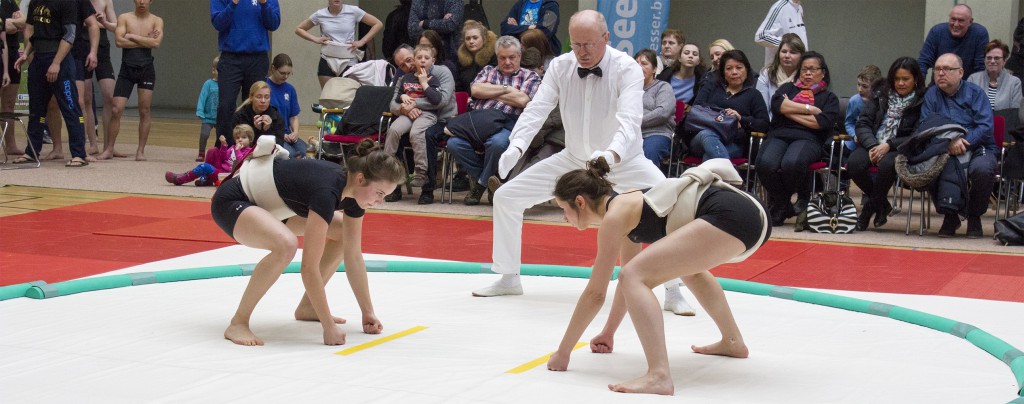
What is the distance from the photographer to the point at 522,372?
12.1ft

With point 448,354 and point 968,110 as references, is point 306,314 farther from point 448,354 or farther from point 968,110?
point 968,110

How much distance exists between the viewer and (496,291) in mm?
5172

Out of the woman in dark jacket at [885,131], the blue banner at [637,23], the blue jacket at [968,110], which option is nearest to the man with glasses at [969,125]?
the blue jacket at [968,110]

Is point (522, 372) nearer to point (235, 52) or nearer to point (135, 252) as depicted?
point (135, 252)

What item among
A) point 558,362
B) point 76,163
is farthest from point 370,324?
point 76,163

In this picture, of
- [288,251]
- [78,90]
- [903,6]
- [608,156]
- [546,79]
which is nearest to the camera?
[288,251]

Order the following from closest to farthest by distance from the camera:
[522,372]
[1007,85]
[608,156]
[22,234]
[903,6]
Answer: [522,372] < [608,156] < [22,234] < [1007,85] < [903,6]

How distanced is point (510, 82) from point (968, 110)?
3171mm

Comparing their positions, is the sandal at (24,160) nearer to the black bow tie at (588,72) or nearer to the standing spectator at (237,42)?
the standing spectator at (237,42)

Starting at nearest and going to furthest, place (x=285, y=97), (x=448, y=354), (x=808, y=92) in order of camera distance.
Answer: (x=448, y=354) < (x=808, y=92) < (x=285, y=97)

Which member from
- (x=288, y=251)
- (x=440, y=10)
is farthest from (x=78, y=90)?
(x=288, y=251)

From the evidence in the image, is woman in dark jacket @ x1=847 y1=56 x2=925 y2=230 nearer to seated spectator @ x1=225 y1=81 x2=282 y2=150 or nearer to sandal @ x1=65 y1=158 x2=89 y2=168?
seated spectator @ x1=225 y1=81 x2=282 y2=150

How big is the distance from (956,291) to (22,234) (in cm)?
517

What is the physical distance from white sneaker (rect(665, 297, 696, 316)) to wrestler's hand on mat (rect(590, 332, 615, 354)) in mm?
878
